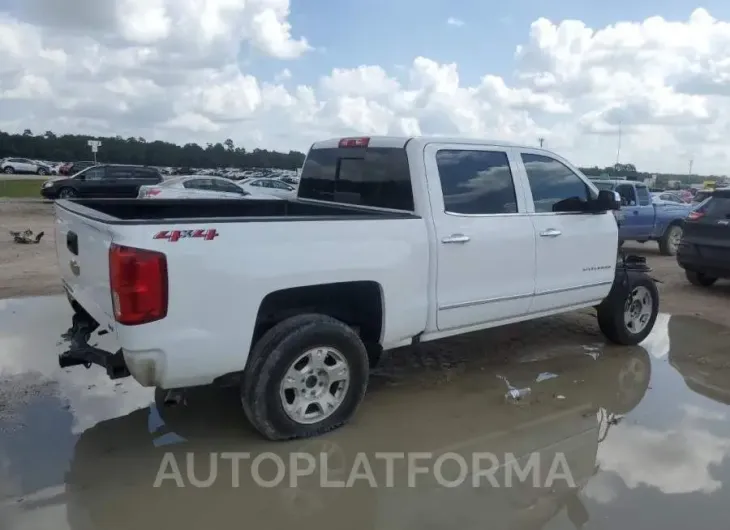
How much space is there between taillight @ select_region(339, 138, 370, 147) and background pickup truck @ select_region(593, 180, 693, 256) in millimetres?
9735

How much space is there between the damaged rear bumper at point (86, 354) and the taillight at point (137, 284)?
0.35 meters

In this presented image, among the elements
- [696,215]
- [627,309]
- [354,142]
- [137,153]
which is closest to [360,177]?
A: [354,142]

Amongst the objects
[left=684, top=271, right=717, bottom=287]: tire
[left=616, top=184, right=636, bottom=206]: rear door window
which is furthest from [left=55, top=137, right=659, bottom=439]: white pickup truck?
[left=616, top=184, right=636, bottom=206]: rear door window

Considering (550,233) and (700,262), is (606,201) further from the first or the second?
(700,262)

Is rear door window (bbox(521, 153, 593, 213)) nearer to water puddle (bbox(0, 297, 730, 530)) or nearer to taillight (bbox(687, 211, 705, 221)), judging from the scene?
water puddle (bbox(0, 297, 730, 530))

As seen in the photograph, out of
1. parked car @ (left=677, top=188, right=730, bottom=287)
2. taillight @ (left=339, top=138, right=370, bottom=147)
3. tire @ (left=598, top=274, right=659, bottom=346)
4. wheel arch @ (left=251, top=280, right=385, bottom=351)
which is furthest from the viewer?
parked car @ (left=677, top=188, right=730, bottom=287)

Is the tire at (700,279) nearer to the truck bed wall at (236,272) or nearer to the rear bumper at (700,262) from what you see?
the rear bumper at (700,262)

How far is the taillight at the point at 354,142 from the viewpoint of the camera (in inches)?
201

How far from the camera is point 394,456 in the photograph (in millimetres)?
4000

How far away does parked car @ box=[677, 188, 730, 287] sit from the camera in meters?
9.15

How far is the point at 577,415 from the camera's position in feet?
15.5

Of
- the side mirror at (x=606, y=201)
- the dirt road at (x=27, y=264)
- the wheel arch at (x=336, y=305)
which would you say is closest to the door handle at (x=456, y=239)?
the wheel arch at (x=336, y=305)

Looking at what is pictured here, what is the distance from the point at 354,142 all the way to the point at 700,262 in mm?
6707

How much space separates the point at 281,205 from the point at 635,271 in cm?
362
